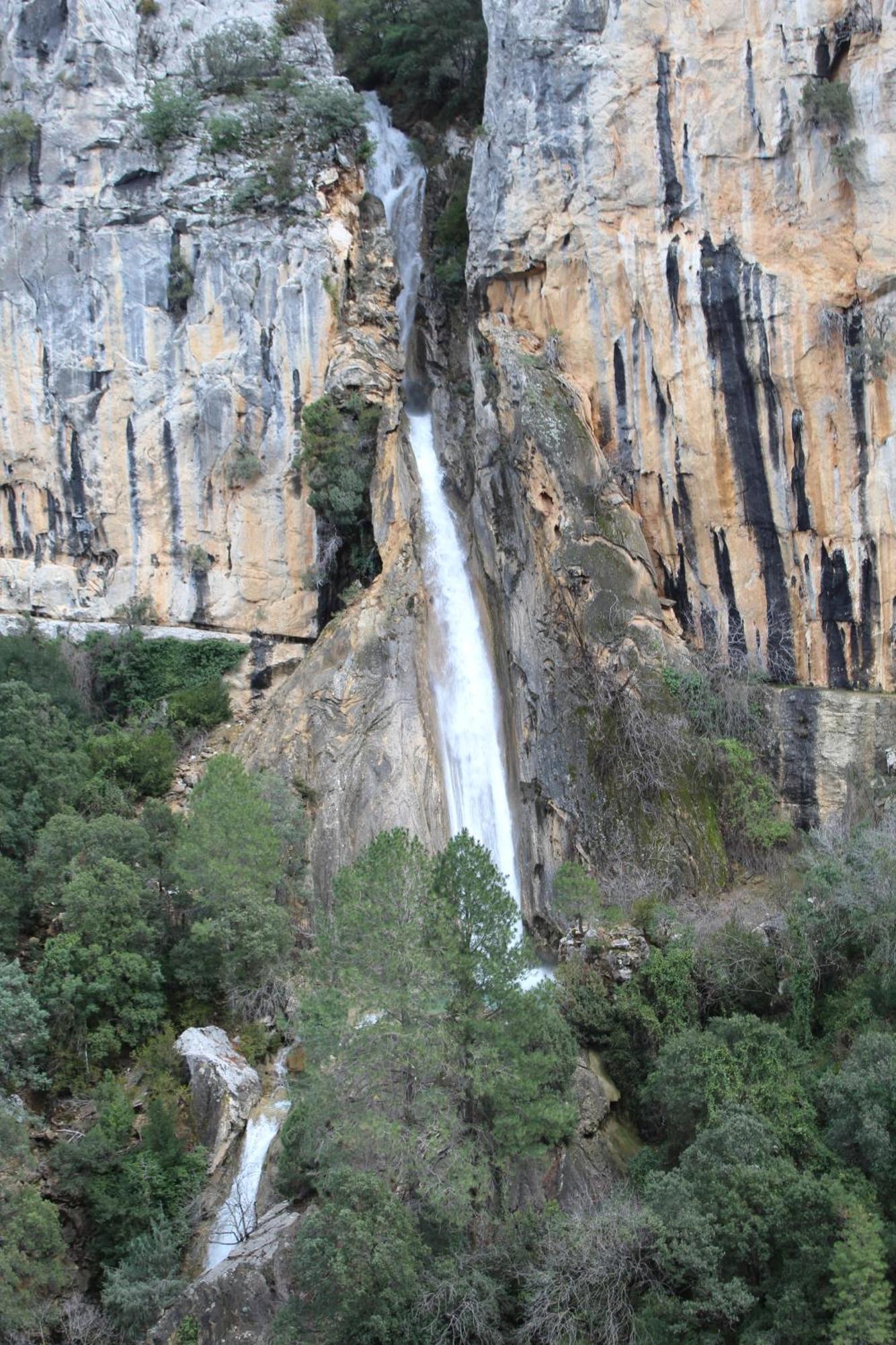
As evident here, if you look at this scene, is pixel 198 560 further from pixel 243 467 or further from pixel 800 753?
pixel 800 753

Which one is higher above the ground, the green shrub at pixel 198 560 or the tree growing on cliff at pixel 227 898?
the green shrub at pixel 198 560

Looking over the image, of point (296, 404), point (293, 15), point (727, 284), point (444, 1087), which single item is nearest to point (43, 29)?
point (293, 15)

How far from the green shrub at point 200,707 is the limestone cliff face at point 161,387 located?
237cm

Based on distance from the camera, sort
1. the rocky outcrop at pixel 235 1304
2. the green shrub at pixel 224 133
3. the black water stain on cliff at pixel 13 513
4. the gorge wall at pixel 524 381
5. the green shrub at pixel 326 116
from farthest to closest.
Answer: the green shrub at pixel 326 116
the green shrub at pixel 224 133
the black water stain on cliff at pixel 13 513
the gorge wall at pixel 524 381
the rocky outcrop at pixel 235 1304

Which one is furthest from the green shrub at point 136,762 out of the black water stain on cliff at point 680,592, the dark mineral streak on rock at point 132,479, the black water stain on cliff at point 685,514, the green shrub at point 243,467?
the black water stain on cliff at point 685,514

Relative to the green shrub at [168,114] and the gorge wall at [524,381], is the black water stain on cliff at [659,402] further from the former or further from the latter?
the green shrub at [168,114]

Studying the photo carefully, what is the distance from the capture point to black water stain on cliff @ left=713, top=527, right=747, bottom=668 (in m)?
29.0

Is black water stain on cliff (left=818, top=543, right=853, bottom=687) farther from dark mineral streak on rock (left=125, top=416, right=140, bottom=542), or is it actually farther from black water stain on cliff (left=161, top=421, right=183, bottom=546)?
dark mineral streak on rock (left=125, top=416, right=140, bottom=542)

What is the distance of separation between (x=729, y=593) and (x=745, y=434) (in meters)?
3.82

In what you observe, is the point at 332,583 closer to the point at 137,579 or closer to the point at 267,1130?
the point at 137,579

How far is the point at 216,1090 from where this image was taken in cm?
2127

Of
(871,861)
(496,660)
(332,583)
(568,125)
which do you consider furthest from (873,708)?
(568,125)

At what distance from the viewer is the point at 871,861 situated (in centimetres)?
2178

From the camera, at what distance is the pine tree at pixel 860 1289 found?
49.0 ft
